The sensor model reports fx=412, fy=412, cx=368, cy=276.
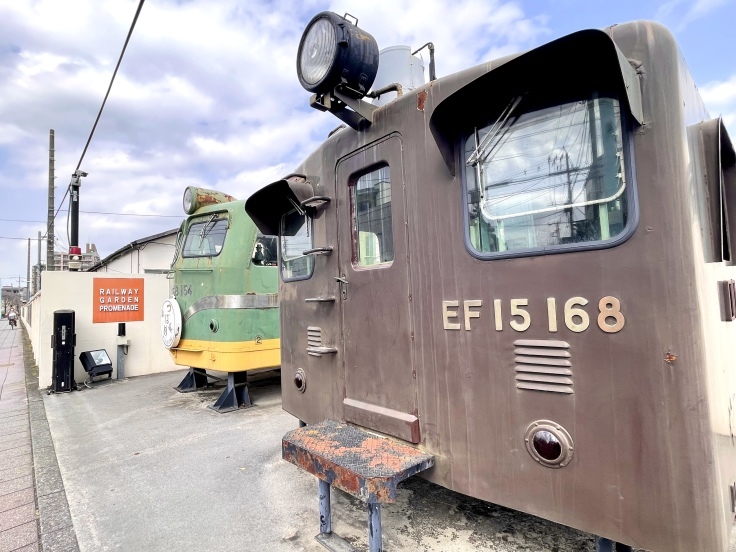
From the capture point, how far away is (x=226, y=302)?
19.7ft

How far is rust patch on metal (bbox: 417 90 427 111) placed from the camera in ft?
7.47

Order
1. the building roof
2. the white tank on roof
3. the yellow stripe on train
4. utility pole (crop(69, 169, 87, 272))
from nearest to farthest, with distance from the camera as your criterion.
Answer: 1. the white tank on roof
2. the yellow stripe on train
3. utility pole (crop(69, 169, 87, 272))
4. the building roof

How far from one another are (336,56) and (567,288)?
5.69 ft

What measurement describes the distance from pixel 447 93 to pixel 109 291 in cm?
865

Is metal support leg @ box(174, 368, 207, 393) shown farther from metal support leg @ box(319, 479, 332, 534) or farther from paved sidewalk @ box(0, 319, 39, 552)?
metal support leg @ box(319, 479, 332, 534)

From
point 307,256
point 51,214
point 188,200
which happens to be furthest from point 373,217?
point 51,214

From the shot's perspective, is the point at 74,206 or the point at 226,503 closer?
the point at 226,503

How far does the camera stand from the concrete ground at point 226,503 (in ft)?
8.60

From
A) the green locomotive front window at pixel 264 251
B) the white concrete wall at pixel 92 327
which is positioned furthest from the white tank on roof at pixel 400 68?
the white concrete wall at pixel 92 327

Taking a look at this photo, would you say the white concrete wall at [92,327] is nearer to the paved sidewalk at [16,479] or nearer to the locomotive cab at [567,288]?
the paved sidewalk at [16,479]

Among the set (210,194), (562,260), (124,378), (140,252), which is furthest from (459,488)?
(140,252)

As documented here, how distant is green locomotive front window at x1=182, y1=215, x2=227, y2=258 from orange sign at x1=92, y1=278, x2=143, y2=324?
280 cm

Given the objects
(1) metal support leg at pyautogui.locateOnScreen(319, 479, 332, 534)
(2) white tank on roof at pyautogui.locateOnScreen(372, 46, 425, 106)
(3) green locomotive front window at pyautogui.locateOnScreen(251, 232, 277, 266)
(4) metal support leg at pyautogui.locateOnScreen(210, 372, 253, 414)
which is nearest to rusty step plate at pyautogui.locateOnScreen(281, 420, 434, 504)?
(1) metal support leg at pyautogui.locateOnScreen(319, 479, 332, 534)

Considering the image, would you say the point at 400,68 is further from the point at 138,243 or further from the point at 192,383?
the point at 138,243
